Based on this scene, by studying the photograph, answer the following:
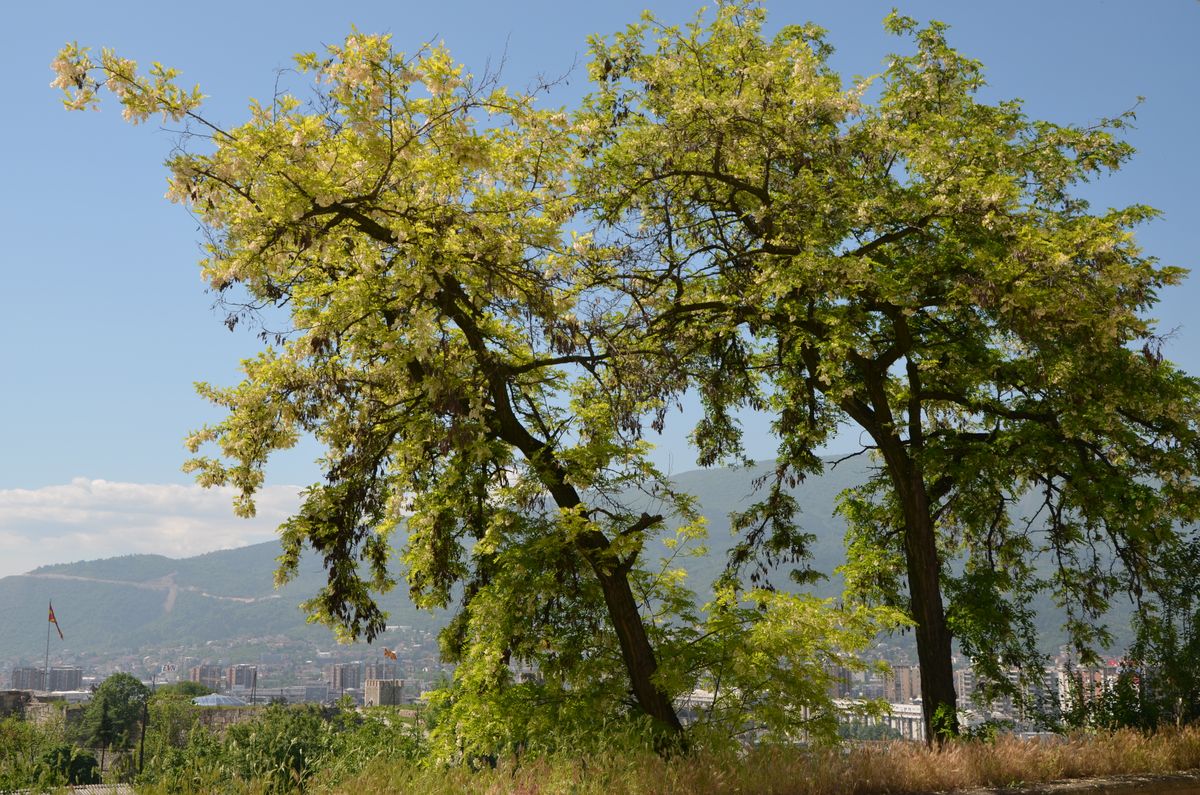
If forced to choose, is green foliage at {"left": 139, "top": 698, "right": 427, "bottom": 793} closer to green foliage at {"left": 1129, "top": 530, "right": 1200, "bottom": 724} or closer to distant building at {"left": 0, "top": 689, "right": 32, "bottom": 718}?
green foliage at {"left": 1129, "top": 530, "right": 1200, "bottom": 724}

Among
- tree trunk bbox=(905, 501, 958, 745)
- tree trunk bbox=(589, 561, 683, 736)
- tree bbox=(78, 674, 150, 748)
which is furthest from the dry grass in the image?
tree bbox=(78, 674, 150, 748)

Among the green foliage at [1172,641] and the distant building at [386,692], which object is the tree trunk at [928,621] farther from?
the distant building at [386,692]

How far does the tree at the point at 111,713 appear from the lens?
192ft

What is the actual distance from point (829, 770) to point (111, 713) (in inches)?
2588

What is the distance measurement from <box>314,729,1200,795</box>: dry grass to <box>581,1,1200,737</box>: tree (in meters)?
3.80

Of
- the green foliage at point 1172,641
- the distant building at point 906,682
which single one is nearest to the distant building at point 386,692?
A: the distant building at point 906,682

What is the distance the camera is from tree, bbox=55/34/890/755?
11.8 meters

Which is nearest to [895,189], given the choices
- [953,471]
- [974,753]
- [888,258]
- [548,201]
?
[888,258]

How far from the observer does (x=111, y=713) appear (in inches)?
2544

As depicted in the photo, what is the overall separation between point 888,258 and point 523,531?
8515mm

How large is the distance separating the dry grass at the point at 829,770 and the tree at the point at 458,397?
2844mm

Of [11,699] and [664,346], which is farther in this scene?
[11,699]

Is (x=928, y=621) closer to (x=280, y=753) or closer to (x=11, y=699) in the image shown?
(x=280, y=753)

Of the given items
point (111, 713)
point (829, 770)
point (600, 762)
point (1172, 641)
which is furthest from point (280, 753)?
point (111, 713)
